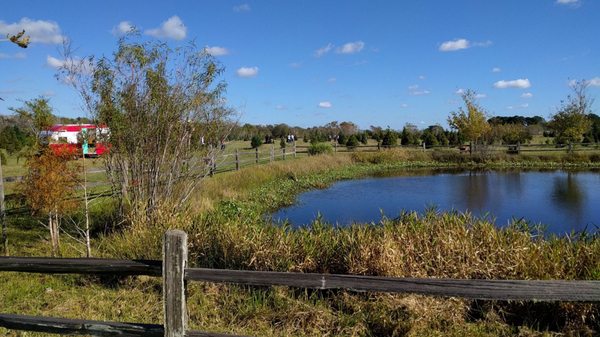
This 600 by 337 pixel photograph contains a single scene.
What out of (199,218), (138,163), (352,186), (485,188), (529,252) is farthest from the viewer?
(352,186)

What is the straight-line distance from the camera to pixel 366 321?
17.6ft

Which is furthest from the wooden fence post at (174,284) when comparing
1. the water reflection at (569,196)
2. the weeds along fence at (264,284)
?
the water reflection at (569,196)

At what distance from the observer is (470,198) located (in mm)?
19359

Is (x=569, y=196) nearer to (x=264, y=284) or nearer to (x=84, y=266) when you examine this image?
(x=264, y=284)

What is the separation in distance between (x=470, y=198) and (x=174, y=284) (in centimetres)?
1779

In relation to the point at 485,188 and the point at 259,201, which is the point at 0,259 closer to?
the point at 259,201

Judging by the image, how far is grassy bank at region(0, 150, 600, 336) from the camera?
17.5 ft

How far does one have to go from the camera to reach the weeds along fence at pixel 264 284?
130 inches

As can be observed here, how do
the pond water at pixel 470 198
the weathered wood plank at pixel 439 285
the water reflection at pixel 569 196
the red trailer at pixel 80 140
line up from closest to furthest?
the weathered wood plank at pixel 439 285, the red trailer at pixel 80 140, the pond water at pixel 470 198, the water reflection at pixel 569 196

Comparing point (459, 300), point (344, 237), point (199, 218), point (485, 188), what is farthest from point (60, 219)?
point (485, 188)

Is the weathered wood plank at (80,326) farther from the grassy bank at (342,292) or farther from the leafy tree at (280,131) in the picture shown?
the leafy tree at (280,131)

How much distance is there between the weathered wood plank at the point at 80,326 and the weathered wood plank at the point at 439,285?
1.83 feet

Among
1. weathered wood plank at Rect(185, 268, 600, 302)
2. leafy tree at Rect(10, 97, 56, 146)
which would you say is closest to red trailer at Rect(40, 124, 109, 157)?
leafy tree at Rect(10, 97, 56, 146)

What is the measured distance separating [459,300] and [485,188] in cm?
1848
